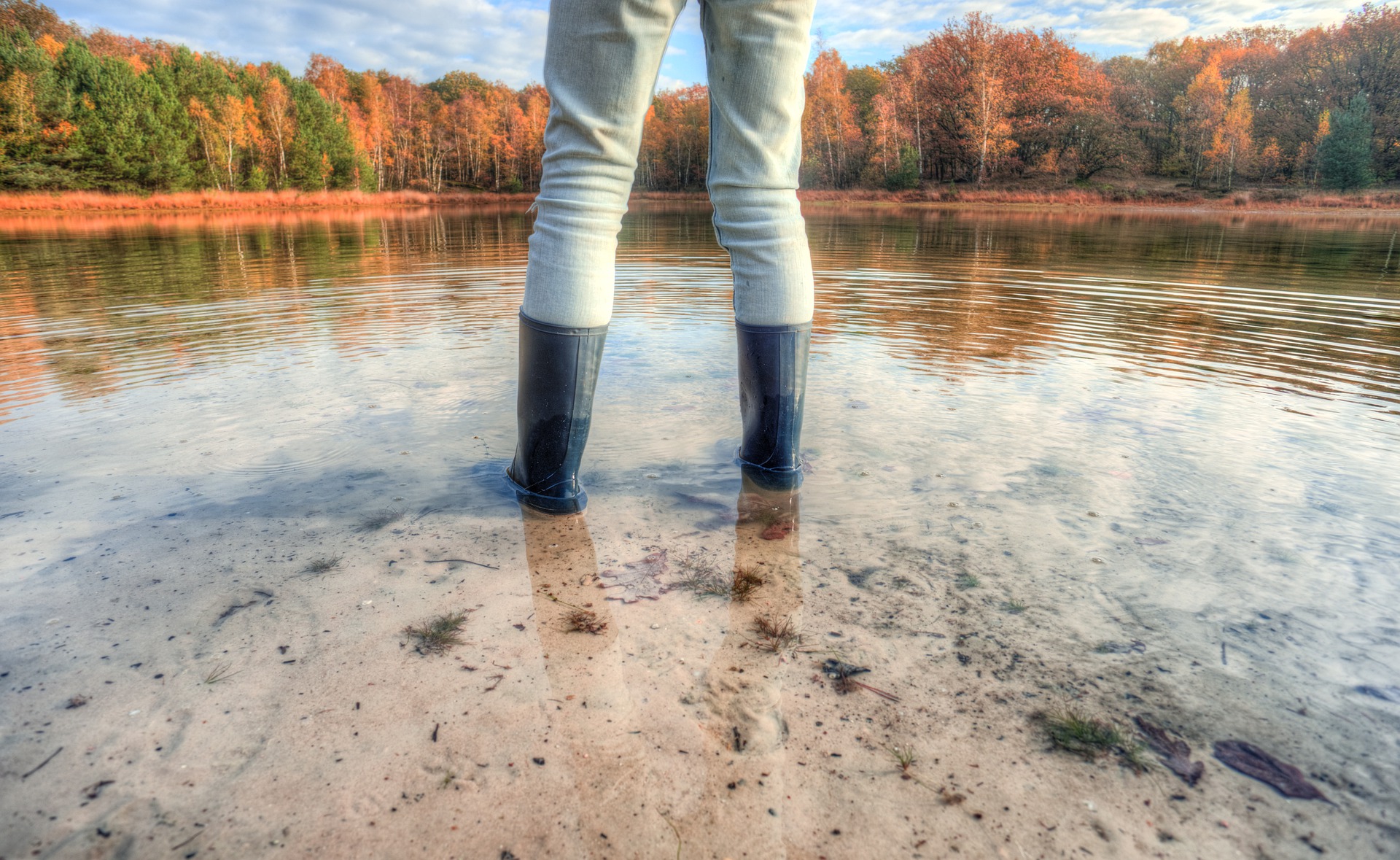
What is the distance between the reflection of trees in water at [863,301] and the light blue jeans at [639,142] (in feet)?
4.39

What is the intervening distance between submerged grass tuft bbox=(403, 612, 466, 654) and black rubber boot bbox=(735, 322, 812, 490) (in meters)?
0.72

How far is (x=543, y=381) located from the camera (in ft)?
4.65

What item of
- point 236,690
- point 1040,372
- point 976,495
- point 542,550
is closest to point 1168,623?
point 976,495

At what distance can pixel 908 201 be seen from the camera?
34938 mm

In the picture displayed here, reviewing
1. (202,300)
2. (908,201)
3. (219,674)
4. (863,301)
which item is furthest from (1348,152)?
(219,674)

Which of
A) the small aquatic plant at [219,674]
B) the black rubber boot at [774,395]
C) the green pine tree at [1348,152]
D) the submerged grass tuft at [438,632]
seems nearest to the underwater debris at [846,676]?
the submerged grass tuft at [438,632]

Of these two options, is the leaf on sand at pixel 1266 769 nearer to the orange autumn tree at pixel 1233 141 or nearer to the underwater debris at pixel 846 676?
the underwater debris at pixel 846 676

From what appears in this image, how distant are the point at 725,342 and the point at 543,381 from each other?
1677 mm

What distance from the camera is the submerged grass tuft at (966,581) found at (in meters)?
1.14

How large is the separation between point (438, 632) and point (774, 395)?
81cm

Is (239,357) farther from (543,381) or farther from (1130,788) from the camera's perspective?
(1130,788)

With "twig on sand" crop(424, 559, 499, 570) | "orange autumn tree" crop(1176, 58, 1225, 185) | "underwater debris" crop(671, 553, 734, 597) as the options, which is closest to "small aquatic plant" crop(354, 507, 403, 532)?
"twig on sand" crop(424, 559, 499, 570)

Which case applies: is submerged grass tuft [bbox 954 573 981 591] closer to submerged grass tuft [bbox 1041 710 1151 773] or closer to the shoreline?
submerged grass tuft [bbox 1041 710 1151 773]

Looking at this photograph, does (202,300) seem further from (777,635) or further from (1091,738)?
(1091,738)
